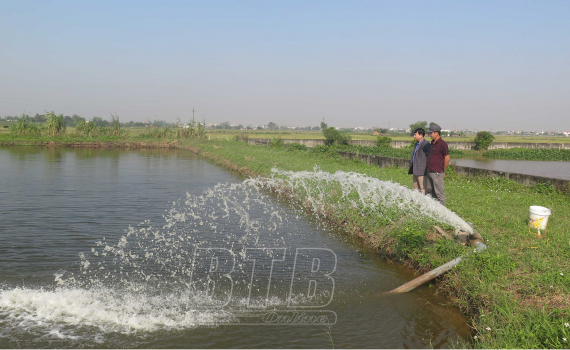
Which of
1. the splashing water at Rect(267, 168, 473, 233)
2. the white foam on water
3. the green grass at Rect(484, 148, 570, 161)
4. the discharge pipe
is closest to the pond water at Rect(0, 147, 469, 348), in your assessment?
the white foam on water

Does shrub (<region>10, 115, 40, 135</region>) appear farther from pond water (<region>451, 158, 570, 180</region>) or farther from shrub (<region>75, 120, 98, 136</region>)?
pond water (<region>451, 158, 570, 180</region>)

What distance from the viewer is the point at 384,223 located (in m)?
8.87

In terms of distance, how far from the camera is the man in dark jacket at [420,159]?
9.23 metres

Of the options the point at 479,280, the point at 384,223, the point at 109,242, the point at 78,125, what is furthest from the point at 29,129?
the point at 479,280

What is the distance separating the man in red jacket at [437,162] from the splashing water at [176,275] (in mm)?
376

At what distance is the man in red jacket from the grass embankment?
2.74 ft

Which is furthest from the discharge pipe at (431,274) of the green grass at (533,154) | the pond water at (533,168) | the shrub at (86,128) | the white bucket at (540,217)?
the shrub at (86,128)

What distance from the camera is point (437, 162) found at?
8.80m

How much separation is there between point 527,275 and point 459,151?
140ft

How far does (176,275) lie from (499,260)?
16.5 feet

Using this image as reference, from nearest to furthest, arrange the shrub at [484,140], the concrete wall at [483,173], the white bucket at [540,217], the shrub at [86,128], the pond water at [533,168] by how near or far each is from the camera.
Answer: the white bucket at [540,217], the concrete wall at [483,173], the pond water at [533,168], the shrub at [484,140], the shrub at [86,128]

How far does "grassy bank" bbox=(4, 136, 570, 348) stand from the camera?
4637 mm

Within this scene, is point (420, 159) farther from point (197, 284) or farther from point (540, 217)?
point (197, 284)

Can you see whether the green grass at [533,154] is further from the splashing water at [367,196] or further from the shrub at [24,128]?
the shrub at [24,128]
